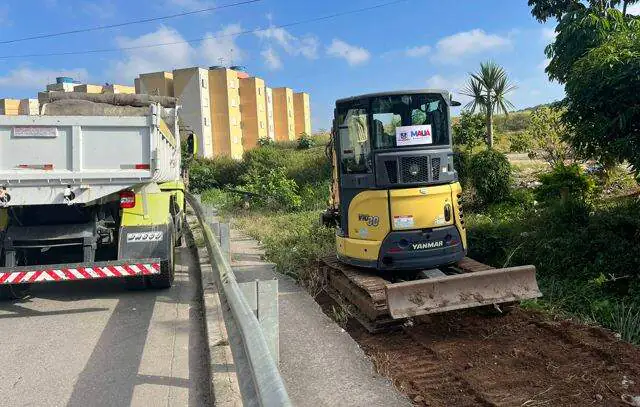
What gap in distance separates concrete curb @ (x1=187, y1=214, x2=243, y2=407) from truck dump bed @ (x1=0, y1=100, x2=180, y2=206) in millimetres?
1753

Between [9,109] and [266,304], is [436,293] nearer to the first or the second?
[266,304]

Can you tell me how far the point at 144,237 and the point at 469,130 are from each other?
1273cm

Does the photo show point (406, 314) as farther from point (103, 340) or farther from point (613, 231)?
point (613, 231)

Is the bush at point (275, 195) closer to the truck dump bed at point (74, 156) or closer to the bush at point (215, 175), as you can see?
the bush at point (215, 175)

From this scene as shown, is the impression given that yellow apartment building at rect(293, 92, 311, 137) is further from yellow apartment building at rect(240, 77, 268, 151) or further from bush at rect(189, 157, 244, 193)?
bush at rect(189, 157, 244, 193)

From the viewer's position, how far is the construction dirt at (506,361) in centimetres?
391

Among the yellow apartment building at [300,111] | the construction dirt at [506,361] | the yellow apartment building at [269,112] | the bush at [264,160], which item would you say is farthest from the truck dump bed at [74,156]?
the yellow apartment building at [300,111]

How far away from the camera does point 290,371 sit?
4.50 metres

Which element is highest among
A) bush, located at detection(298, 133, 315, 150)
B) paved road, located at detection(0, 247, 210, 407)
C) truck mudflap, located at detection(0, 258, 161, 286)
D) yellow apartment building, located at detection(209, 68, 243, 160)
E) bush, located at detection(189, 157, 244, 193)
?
yellow apartment building, located at detection(209, 68, 243, 160)

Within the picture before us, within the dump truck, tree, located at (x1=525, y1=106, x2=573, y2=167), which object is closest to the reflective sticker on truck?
the dump truck

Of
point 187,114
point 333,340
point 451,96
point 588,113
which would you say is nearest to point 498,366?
point 333,340

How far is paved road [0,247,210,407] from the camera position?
4168 millimetres

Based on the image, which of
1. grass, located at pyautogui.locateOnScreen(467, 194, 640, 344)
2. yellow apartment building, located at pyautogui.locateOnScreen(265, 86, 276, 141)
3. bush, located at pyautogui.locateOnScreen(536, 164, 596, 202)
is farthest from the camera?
yellow apartment building, located at pyautogui.locateOnScreen(265, 86, 276, 141)

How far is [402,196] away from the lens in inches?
229
